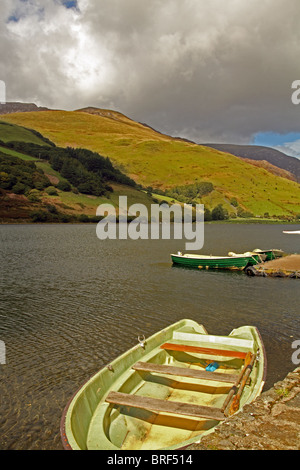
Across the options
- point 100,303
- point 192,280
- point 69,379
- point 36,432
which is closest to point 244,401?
point 36,432

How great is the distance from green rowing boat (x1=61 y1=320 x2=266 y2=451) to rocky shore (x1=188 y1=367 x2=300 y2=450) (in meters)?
0.32

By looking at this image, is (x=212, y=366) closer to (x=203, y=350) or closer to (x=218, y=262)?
(x=203, y=350)

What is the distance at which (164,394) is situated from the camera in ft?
39.9

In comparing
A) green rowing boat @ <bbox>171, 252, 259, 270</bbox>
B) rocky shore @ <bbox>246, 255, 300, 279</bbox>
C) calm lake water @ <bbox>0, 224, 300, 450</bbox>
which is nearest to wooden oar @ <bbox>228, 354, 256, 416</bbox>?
calm lake water @ <bbox>0, 224, 300, 450</bbox>

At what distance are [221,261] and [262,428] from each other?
38.8m

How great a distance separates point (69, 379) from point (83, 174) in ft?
577

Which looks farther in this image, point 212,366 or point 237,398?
point 212,366

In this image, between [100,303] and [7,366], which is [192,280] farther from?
[7,366]

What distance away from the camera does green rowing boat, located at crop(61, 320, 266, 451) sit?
9.08 metres

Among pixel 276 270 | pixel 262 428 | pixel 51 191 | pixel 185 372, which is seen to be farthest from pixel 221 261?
pixel 51 191

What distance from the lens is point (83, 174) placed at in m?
184
